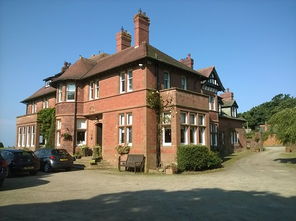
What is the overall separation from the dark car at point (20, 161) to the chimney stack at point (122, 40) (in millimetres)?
15374

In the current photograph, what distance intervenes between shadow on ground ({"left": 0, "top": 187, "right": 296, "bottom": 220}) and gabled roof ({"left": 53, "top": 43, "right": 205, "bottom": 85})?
40.9 feet

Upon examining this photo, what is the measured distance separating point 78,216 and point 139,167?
39.2ft

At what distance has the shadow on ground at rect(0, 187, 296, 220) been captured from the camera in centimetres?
→ 707

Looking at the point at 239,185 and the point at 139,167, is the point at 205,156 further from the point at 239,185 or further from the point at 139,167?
the point at 239,185

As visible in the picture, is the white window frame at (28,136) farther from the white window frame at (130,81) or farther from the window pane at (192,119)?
the window pane at (192,119)

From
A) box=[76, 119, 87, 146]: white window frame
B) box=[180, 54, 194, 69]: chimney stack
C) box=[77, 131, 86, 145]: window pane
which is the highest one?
box=[180, 54, 194, 69]: chimney stack

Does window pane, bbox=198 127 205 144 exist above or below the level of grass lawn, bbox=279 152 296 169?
above

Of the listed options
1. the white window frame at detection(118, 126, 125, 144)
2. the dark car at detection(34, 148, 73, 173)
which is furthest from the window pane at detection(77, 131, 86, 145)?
the dark car at detection(34, 148, 73, 173)

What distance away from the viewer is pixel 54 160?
61.0 ft

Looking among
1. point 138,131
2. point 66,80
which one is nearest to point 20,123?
point 66,80

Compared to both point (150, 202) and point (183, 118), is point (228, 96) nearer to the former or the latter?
point (183, 118)

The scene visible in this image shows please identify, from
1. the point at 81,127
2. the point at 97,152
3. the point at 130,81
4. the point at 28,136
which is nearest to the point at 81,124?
the point at 81,127

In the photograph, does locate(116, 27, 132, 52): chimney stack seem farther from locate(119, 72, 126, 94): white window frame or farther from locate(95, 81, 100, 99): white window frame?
locate(119, 72, 126, 94): white window frame

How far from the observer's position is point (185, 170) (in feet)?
60.5
